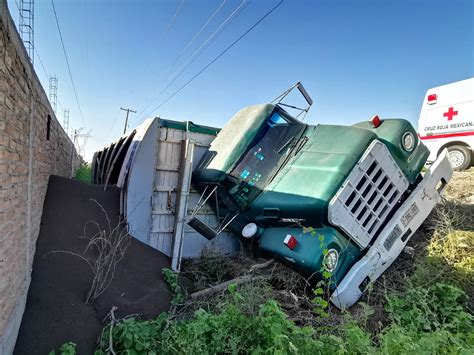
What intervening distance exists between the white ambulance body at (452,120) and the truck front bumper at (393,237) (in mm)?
4086

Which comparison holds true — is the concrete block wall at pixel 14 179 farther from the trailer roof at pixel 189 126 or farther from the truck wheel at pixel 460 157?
the truck wheel at pixel 460 157

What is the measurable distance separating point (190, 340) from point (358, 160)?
287 cm

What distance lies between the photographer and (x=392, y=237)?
3992 millimetres

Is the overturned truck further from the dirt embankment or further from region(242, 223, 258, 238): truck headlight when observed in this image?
the dirt embankment

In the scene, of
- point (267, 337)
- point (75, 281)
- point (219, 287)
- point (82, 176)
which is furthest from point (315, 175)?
point (82, 176)

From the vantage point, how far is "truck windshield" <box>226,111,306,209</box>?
443 cm

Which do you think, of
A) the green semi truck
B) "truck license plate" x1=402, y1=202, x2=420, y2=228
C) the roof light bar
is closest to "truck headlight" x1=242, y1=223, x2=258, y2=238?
the green semi truck

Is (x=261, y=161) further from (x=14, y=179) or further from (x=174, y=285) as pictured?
(x=14, y=179)

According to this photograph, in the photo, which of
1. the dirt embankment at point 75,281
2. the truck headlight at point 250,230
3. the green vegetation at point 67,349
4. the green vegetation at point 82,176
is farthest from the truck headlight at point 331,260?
the green vegetation at point 82,176

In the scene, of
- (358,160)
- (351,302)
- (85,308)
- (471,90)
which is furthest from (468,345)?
(471,90)

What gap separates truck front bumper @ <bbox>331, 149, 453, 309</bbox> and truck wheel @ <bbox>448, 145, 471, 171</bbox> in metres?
4.16

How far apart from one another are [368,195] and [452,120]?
5983 millimetres

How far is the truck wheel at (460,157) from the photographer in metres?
7.80

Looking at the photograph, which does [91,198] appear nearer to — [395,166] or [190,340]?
[190,340]
